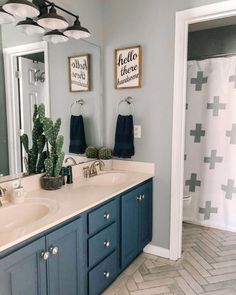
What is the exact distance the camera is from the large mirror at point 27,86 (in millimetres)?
1658

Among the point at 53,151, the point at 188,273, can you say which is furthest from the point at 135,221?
the point at 53,151

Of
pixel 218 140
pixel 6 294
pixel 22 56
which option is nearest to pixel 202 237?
pixel 218 140

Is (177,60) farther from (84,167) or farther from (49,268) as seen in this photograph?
(49,268)

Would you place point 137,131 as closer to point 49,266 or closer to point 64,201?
point 64,201

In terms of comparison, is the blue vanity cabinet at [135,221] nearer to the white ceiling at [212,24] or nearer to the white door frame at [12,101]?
the white door frame at [12,101]

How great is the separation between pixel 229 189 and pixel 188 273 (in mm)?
1146

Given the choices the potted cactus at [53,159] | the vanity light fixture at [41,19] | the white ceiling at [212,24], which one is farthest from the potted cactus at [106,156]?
the white ceiling at [212,24]

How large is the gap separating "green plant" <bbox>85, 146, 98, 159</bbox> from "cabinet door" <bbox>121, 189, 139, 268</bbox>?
613 mm

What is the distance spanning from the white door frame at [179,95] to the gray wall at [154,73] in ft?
0.16

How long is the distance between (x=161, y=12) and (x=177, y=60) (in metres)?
0.44

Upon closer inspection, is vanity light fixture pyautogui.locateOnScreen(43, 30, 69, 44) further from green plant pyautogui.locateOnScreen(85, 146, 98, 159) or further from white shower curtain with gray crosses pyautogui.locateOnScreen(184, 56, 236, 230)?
white shower curtain with gray crosses pyautogui.locateOnScreen(184, 56, 236, 230)

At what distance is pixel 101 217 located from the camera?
167 centimetres

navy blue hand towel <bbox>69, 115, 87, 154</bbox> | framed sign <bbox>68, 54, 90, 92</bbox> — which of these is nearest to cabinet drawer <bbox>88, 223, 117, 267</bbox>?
navy blue hand towel <bbox>69, 115, 87, 154</bbox>

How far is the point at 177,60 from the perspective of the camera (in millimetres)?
Answer: 2150
